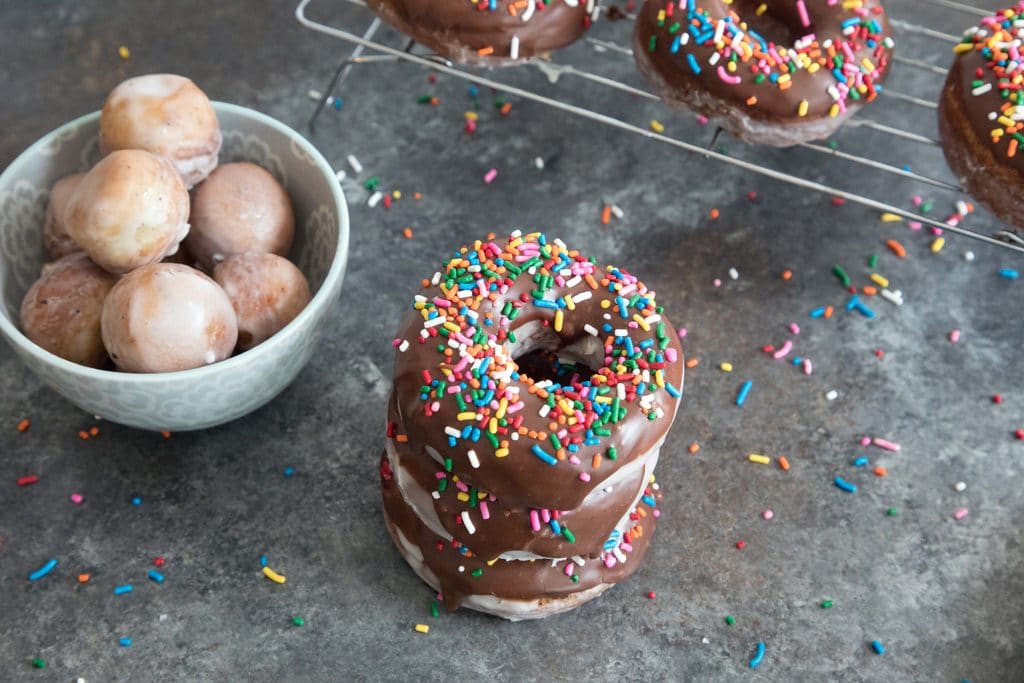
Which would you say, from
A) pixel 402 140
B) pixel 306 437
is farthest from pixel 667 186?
pixel 306 437

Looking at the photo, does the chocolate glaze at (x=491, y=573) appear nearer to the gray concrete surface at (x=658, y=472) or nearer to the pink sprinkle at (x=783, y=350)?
the gray concrete surface at (x=658, y=472)

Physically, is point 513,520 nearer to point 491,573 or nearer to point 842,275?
point 491,573

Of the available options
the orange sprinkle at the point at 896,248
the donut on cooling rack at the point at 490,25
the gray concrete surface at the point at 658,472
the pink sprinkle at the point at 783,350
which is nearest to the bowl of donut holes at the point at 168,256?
the gray concrete surface at the point at 658,472

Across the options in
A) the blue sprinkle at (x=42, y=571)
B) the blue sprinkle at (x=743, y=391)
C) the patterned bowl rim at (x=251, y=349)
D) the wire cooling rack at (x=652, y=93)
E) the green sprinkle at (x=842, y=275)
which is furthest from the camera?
the wire cooling rack at (x=652, y=93)

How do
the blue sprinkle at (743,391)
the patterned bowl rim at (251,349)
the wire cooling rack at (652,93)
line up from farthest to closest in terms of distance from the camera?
the wire cooling rack at (652,93) → the blue sprinkle at (743,391) → the patterned bowl rim at (251,349)

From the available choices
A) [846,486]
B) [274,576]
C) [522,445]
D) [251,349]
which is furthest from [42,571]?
[846,486]

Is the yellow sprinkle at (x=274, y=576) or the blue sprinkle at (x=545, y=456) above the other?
the blue sprinkle at (x=545, y=456)

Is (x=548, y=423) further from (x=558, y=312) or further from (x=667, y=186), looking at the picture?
(x=667, y=186)

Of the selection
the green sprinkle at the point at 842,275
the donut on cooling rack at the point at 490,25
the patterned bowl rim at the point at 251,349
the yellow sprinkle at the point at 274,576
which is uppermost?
the donut on cooling rack at the point at 490,25
